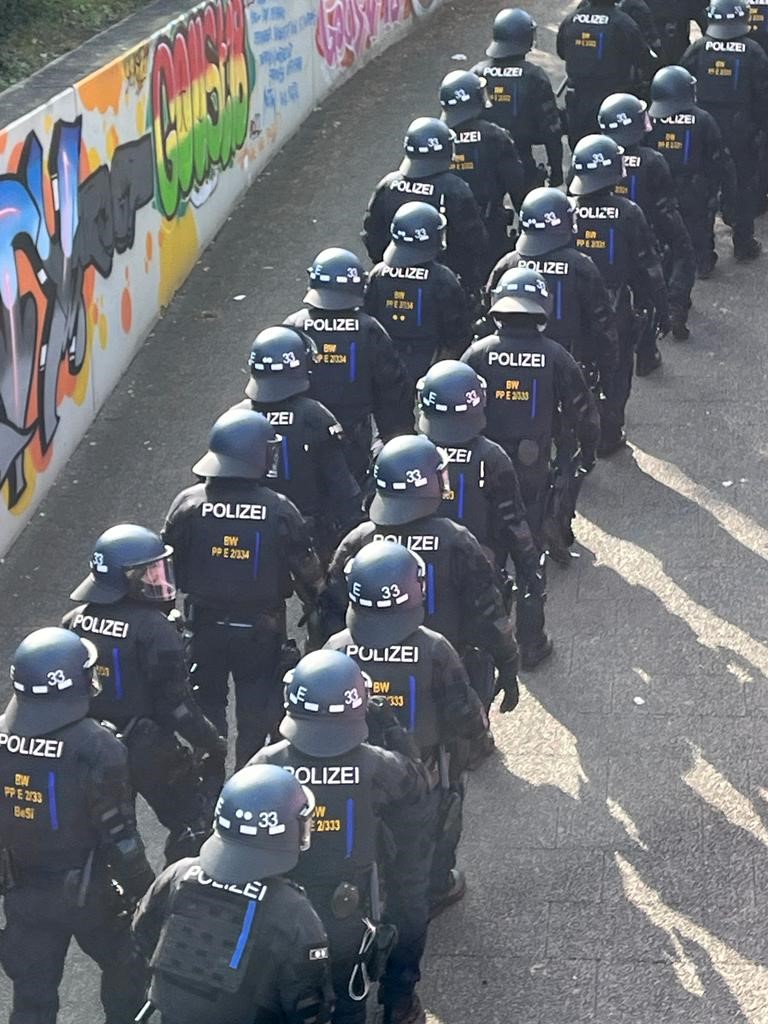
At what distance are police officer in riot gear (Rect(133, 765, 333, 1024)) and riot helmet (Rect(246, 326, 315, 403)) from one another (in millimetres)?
3989

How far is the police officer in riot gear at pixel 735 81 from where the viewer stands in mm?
15797

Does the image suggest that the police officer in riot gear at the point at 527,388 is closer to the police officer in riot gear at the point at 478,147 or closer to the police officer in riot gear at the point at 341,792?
the police officer in riot gear at the point at 341,792

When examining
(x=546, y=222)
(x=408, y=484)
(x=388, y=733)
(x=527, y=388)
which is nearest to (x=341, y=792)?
(x=388, y=733)

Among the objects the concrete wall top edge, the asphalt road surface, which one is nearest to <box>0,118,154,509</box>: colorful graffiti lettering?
the concrete wall top edge

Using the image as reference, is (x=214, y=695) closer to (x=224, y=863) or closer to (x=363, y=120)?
(x=224, y=863)

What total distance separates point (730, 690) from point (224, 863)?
4.74 metres

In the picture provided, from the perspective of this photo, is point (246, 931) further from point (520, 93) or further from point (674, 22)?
point (674, 22)

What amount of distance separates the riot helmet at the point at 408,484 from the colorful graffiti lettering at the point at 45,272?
4.03 metres

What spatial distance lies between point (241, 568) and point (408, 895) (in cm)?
214

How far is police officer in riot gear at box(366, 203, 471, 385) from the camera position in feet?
39.7

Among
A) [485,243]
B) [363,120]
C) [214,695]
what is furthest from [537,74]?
[214,695]

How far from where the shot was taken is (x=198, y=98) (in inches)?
659

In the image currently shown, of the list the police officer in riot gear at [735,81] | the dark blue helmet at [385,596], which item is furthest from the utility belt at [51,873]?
the police officer in riot gear at [735,81]

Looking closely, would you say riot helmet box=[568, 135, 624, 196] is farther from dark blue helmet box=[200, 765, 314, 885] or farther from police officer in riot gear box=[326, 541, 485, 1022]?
dark blue helmet box=[200, 765, 314, 885]
